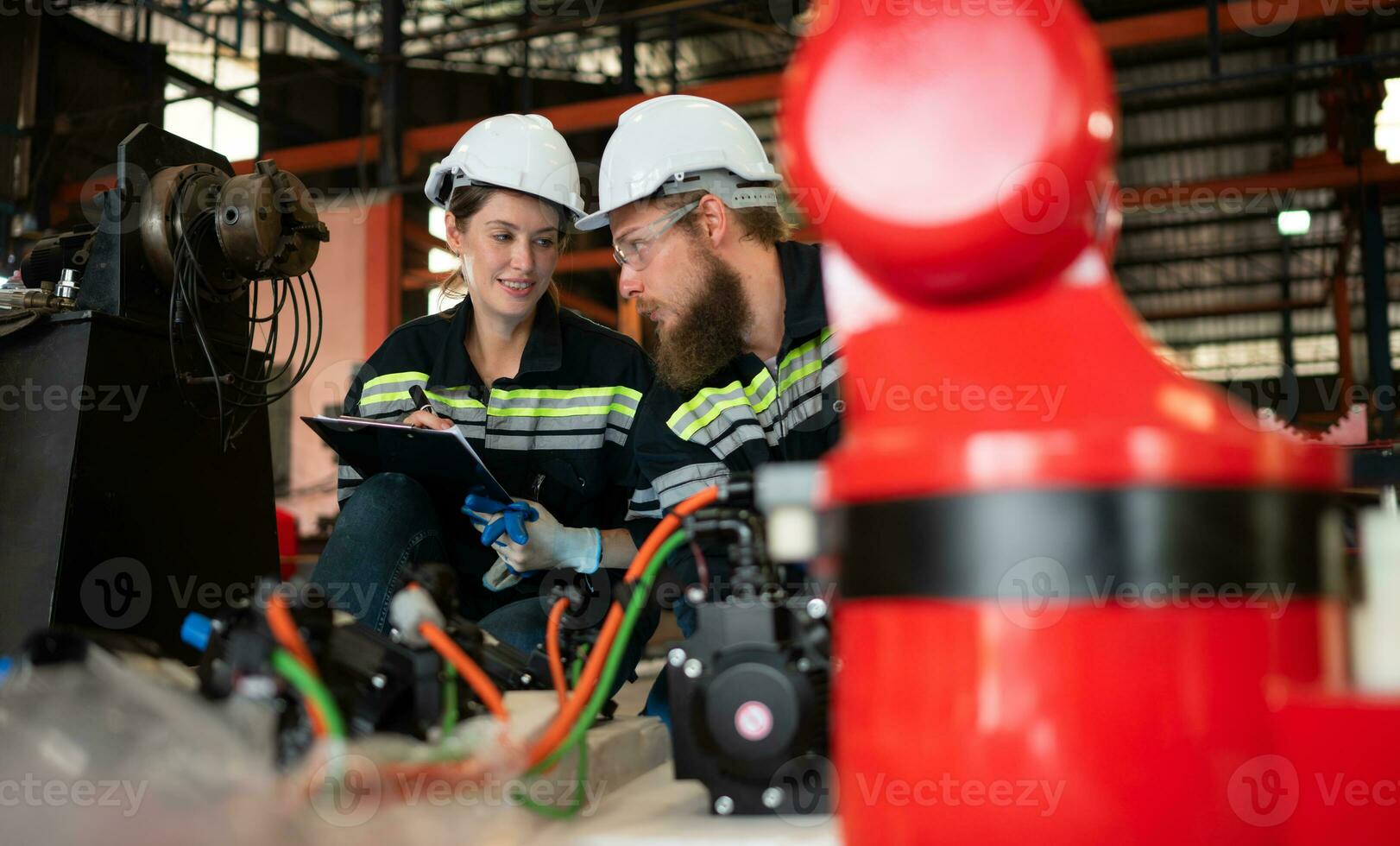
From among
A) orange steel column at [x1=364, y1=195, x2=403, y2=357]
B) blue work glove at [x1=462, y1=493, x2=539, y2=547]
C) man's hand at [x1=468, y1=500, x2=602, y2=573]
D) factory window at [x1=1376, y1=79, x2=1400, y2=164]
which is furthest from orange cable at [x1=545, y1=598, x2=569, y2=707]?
orange steel column at [x1=364, y1=195, x2=403, y2=357]

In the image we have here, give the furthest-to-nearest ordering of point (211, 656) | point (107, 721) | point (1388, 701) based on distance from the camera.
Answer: point (211, 656)
point (107, 721)
point (1388, 701)

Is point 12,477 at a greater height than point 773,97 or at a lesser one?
lesser

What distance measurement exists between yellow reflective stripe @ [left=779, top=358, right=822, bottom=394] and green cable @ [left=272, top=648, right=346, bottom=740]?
1.37 meters

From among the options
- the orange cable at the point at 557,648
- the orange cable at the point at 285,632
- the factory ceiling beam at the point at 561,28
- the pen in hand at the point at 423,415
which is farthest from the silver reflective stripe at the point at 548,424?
the factory ceiling beam at the point at 561,28

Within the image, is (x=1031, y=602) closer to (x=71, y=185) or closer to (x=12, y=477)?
(x=12, y=477)

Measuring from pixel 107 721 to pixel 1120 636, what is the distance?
0.70 meters

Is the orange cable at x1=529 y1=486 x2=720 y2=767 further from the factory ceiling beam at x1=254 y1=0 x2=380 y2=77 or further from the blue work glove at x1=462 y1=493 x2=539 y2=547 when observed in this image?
the factory ceiling beam at x1=254 y1=0 x2=380 y2=77

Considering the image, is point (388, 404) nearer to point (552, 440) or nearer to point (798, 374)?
point (552, 440)

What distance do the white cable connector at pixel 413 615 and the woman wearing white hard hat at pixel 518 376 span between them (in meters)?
1.16

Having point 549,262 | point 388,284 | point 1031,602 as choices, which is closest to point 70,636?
point 1031,602

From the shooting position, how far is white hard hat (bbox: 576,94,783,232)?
2154 mm

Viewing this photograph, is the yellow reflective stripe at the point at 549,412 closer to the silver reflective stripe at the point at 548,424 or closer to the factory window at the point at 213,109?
the silver reflective stripe at the point at 548,424

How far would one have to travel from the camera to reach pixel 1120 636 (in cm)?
64

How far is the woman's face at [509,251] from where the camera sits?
243 cm
